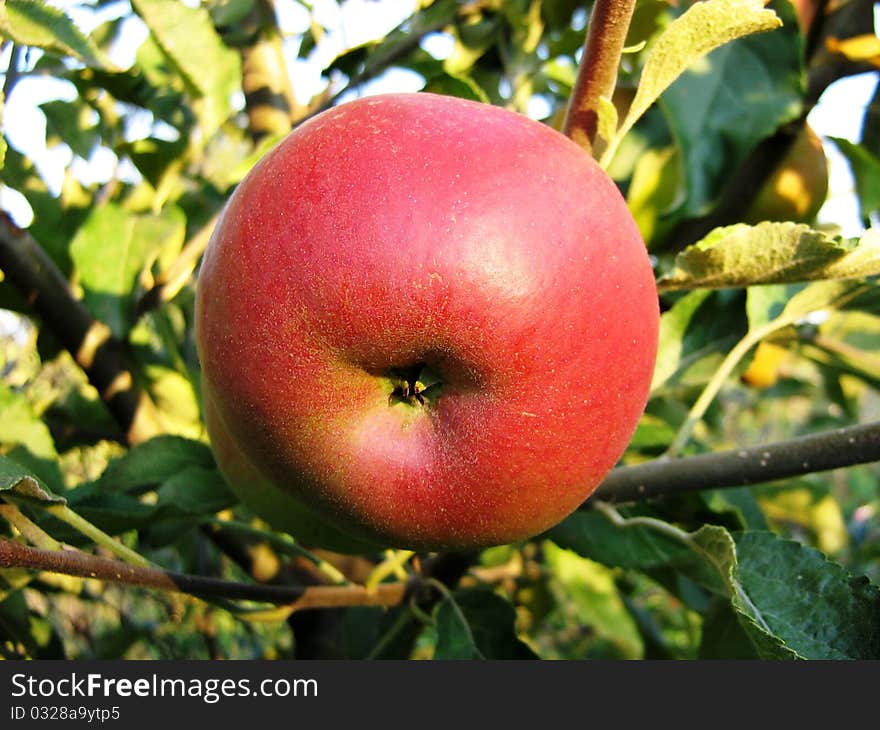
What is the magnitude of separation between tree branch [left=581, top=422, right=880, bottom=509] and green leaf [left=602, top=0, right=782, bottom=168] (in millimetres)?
296

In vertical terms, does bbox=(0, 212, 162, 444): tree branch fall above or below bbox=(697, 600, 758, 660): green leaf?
above

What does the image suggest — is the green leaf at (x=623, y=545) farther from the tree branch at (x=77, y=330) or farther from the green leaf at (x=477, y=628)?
the tree branch at (x=77, y=330)

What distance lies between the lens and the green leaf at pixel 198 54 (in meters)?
0.99

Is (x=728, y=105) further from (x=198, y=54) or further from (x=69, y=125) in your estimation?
(x=69, y=125)

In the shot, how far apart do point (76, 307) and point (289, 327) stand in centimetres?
65

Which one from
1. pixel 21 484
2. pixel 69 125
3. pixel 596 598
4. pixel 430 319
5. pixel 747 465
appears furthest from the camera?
pixel 596 598

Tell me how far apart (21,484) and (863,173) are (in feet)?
3.46

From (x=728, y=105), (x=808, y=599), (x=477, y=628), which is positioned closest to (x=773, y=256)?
(x=808, y=599)

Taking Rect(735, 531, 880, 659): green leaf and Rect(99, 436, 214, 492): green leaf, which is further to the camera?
Rect(99, 436, 214, 492): green leaf

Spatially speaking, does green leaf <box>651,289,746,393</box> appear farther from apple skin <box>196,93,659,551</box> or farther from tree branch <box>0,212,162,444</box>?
tree branch <box>0,212,162,444</box>

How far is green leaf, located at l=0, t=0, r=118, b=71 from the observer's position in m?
0.71

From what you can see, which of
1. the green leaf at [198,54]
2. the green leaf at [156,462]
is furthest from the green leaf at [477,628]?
the green leaf at [198,54]

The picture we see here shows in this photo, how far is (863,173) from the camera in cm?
113

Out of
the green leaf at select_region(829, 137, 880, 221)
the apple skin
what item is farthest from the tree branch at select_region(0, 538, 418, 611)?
the green leaf at select_region(829, 137, 880, 221)
